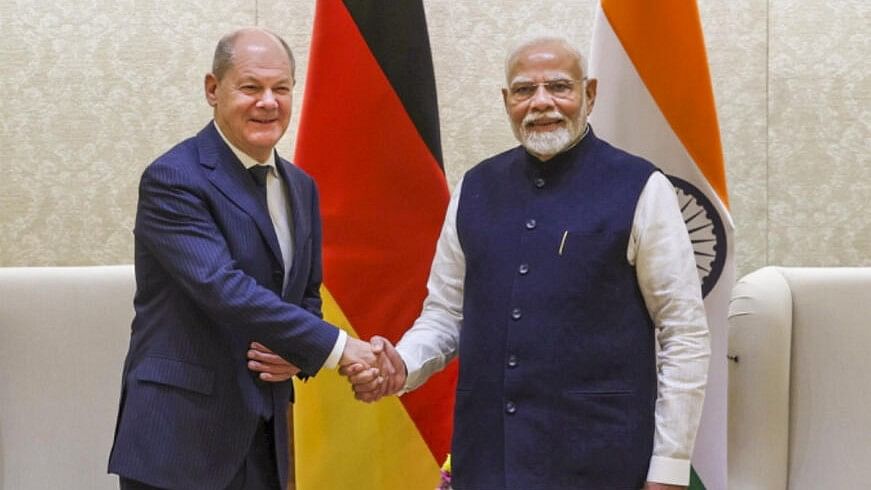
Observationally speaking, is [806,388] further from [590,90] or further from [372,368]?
[372,368]

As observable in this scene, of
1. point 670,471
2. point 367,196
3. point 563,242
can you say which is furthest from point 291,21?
point 670,471

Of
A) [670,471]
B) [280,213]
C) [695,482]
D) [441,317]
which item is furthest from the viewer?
[695,482]

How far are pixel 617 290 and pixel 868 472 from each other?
4.28ft

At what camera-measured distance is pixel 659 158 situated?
9.87ft

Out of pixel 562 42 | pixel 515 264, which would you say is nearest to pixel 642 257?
pixel 515 264

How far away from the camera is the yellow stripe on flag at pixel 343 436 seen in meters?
3.13

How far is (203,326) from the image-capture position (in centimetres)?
224

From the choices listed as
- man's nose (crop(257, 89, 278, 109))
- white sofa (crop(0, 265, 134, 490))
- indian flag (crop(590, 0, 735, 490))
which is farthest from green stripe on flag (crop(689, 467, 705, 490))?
white sofa (crop(0, 265, 134, 490))

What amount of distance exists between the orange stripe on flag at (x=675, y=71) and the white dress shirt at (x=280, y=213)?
113 centimetres

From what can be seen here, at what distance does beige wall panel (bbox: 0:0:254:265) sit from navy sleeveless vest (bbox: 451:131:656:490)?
5.50 feet

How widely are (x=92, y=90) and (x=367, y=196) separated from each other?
3.72ft

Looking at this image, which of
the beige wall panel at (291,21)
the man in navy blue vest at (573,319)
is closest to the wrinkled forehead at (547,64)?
the man in navy blue vest at (573,319)

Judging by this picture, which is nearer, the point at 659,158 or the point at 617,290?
the point at 617,290

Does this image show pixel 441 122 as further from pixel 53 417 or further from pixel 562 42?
pixel 53 417
